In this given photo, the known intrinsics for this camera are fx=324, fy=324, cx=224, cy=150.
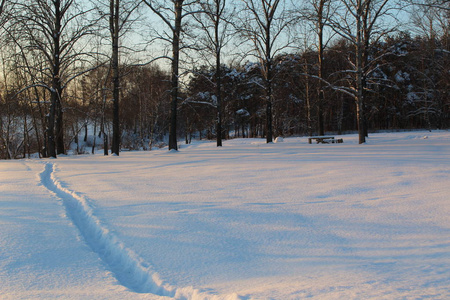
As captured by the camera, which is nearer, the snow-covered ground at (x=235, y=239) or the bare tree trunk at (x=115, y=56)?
the snow-covered ground at (x=235, y=239)

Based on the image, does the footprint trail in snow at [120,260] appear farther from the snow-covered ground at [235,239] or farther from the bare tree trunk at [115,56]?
the bare tree trunk at [115,56]

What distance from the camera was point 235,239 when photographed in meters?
3.97

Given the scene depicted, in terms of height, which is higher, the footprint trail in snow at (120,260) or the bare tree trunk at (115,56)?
the bare tree trunk at (115,56)

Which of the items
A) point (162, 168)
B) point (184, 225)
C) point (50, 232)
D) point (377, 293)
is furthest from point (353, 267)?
point (162, 168)

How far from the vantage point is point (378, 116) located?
149ft

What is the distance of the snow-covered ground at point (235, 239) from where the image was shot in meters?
2.81

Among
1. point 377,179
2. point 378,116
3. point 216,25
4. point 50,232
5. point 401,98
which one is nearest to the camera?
point 50,232

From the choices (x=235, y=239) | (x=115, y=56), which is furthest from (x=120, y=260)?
(x=115, y=56)

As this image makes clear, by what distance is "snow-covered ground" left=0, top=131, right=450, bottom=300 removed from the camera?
2.81 metres

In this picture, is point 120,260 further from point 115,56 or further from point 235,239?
point 115,56

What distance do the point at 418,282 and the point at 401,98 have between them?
45.8 meters

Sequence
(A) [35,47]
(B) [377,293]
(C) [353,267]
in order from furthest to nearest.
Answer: (A) [35,47] < (C) [353,267] < (B) [377,293]

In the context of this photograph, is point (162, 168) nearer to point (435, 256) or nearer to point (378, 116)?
point (435, 256)

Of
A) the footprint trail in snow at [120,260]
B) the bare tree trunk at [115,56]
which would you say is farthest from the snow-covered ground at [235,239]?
the bare tree trunk at [115,56]
